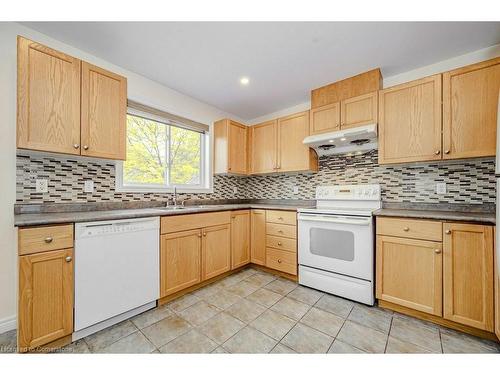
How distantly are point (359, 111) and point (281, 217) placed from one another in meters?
1.51

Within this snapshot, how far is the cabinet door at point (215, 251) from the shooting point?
2406 millimetres

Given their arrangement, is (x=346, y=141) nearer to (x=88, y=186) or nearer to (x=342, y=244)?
(x=342, y=244)

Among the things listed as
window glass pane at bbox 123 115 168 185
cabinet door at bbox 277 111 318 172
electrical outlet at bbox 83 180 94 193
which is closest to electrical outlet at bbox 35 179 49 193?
electrical outlet at bbox 83 180 94 193

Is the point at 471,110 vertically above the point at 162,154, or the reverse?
the point at 471,110

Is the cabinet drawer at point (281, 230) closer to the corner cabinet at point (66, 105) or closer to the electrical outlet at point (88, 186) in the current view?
the corner cabinet at point (66, 105)

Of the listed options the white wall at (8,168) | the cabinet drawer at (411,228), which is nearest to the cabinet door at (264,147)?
the cabinet drawer at (411,228)

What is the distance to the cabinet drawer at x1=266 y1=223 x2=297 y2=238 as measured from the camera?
263 cm

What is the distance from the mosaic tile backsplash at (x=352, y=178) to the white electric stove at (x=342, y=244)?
22 cm

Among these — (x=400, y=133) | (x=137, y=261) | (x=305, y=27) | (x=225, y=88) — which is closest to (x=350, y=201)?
(x=400, y=133)

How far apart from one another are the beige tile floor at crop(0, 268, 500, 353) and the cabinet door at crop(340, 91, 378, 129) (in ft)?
6.16

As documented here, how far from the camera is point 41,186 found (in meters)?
1.80

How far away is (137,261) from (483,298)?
8.81 feet

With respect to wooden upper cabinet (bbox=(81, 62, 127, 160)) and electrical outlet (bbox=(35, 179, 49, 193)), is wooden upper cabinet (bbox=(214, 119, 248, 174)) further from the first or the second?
electrical outlet (bbox=(35, 179, 49, 193))

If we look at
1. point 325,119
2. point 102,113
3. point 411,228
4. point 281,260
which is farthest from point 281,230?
point 102,113
